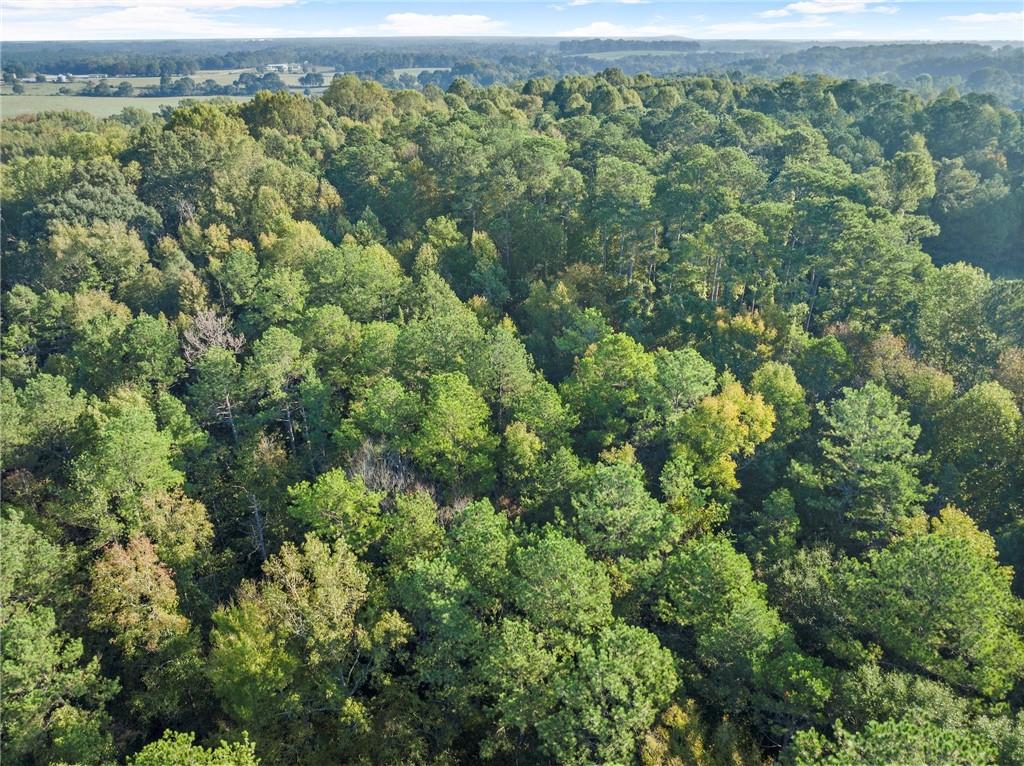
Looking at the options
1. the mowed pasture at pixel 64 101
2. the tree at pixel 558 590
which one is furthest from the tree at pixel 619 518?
the mowed pasture at pixel 64 101

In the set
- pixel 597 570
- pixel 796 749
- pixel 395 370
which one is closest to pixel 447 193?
pixel 395 370

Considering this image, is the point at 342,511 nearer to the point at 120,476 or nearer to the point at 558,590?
the point at 120,476

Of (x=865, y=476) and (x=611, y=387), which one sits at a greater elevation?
(x=611, y=387)

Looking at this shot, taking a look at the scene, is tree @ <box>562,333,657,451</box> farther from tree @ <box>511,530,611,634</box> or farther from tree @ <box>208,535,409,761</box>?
tree @ <box>208,535,409,761</box>

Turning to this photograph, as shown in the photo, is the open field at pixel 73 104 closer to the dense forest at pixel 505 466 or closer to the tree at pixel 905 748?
the dense forest at pixel 505 466

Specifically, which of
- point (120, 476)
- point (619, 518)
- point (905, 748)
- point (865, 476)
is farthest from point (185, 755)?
point (865, 476)

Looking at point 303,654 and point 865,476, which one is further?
point 865,476
